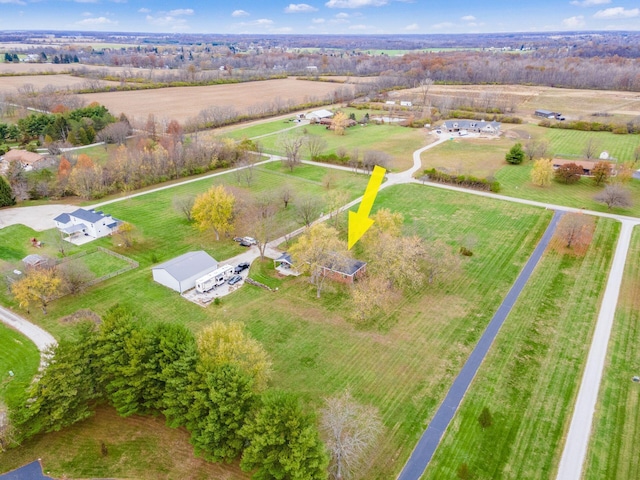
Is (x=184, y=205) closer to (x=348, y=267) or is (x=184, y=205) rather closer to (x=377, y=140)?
(x=348, y=267)

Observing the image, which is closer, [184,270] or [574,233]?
[184,270]

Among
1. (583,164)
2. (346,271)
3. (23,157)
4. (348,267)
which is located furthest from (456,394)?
(23,157)

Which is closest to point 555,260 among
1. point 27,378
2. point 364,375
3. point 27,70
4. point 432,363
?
point 432,363

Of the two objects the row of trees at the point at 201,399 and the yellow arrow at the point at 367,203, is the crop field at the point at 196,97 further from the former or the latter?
the row of trees at the point at 201,399

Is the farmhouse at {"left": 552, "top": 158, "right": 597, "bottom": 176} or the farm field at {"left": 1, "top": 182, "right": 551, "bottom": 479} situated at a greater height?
the farmhouse at {"left": 552, "top": 158, "right": 597, "bottom": 176}

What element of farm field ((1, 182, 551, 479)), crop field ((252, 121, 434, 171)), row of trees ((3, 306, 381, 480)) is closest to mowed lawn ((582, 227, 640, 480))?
farm field ((1, 182, 551, 479))

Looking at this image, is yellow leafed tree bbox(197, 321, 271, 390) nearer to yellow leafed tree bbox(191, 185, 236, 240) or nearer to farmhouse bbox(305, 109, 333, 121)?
yellow leafed tree bbox(191, 185, 236, 240)
